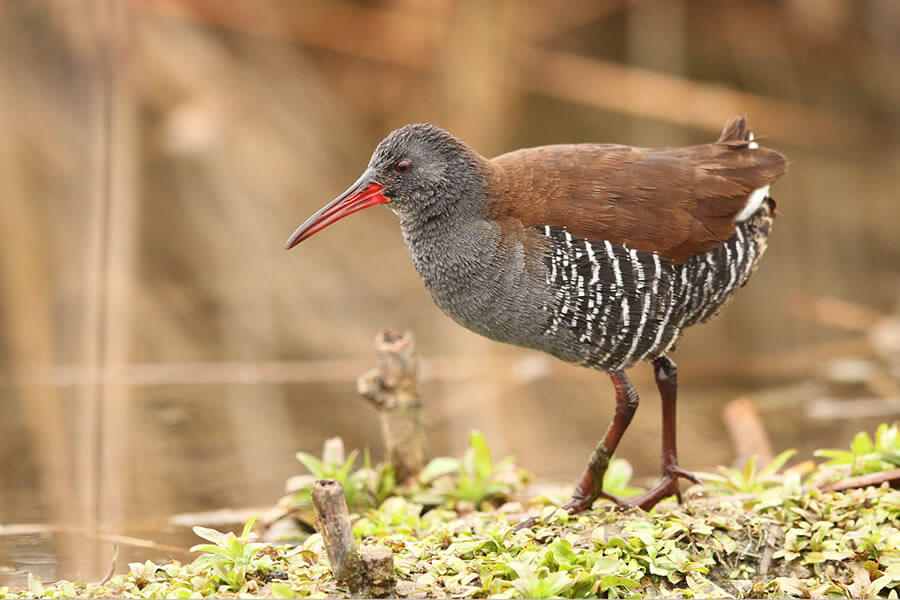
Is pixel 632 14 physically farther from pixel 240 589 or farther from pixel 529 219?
pixel 240 589

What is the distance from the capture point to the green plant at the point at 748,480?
4.79 m

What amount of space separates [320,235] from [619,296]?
19.1 ft

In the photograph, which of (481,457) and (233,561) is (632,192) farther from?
(233,561)

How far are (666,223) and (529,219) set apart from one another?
0.51 m

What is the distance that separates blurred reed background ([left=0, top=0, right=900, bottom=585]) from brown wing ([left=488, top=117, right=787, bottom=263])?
1.79 metres

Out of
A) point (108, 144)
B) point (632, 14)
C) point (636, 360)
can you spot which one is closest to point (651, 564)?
point (636, 360)

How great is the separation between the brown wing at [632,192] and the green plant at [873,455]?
1.09 metres

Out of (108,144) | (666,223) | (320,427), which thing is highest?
(108,144)

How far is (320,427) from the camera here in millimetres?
6383

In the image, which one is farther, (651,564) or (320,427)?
(320,427)

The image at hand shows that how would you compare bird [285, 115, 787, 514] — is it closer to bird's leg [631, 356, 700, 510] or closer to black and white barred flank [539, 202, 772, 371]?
black and white barred flank [539, 202, 772, 371]

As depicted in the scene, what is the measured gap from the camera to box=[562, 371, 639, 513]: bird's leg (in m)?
4.42

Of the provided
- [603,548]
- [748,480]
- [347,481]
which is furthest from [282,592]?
[748,480]

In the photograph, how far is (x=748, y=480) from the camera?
4.83 m
